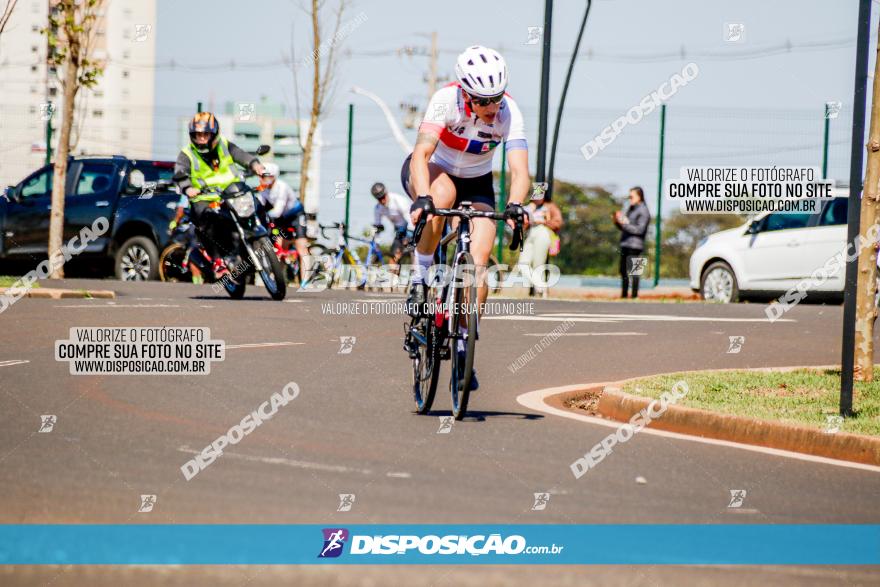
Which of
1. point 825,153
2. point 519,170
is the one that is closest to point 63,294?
point 519,170

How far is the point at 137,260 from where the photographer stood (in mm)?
21672

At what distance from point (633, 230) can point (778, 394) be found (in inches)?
541

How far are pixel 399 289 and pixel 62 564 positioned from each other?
18915 mm

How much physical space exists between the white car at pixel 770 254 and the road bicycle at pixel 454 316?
13174 mm

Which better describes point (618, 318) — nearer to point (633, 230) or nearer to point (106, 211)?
point (633, 230)

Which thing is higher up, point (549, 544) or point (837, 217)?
point (837, 217)

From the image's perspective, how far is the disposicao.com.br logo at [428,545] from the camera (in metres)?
5.08

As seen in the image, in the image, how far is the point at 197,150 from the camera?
53.3 ft

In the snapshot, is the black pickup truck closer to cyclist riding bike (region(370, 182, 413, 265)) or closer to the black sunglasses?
cyclist riding bike (region(370, 182, 413, 265))

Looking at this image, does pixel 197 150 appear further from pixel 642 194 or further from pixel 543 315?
pixel 642 194

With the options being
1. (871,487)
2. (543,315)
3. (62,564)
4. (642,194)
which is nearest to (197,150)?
(543,315)

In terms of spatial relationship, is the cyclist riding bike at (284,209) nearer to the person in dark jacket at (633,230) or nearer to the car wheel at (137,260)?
the car wheel at (137,260)

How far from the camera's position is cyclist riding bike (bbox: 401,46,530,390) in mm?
8344

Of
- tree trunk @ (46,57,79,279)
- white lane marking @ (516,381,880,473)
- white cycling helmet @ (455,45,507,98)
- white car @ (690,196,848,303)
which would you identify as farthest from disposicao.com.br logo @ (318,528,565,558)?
tree trunk @ (46,57,79,279)
